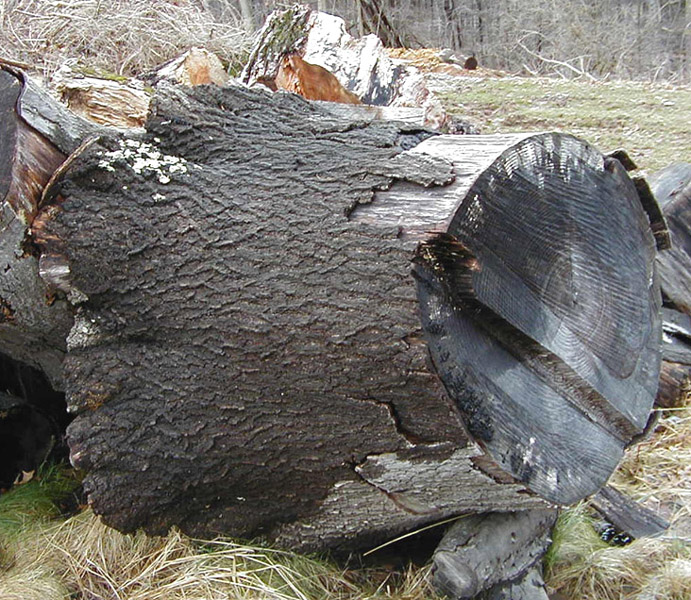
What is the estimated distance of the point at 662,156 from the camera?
6.50m

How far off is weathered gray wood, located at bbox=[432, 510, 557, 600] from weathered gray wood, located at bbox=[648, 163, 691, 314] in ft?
6.67

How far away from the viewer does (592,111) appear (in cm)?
795

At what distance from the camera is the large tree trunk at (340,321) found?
5.17 feet

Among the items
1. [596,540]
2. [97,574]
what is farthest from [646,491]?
[97,574]

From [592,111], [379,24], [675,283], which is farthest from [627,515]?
[379,24]

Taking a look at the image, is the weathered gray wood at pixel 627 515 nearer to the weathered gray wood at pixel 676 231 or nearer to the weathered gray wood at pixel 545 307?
the weathered gray wood at pixel 545 307

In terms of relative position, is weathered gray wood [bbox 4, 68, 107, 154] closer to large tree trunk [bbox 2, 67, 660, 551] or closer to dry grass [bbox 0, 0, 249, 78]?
large tree trunk [bbox 2, 67, 660, 551]

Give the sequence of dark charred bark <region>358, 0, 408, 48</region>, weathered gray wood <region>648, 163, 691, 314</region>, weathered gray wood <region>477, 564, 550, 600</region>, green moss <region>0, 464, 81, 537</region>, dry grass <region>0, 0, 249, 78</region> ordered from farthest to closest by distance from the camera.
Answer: dark charred bark <region>358, 0, 408, 48</region> < dry grass <region>0, 0, 249, 78</region> < weathered gray wood <region>648, 163, 691, 314</region> < green moss <region>0, 464, 81, 537</region> < weathered gray wood <region>477, 564, 550, 600</region>

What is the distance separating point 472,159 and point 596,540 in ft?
4.81

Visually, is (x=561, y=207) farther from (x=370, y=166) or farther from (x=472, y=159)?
(x=370, y=166)

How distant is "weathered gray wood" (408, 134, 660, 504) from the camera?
1.56 metres

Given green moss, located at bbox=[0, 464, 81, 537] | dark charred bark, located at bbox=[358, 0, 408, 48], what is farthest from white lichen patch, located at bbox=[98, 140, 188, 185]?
dark charred bark, located at bbox=[358, 0, 408, 48]

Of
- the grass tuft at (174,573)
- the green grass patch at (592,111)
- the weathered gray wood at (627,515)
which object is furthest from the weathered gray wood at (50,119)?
the green grass patch at (592,111)

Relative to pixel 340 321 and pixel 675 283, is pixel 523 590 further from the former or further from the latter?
pixel 675 283
